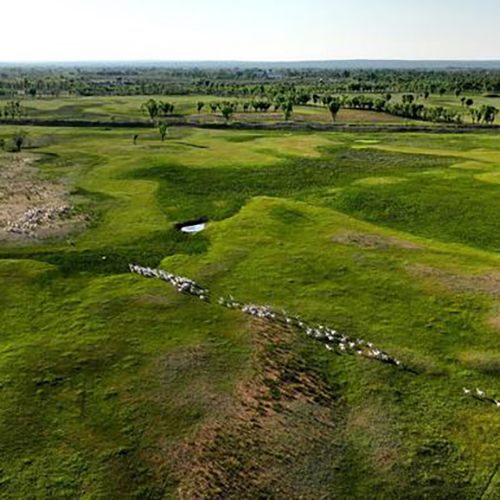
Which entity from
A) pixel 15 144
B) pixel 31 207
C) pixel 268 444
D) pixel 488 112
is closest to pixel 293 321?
pixel 268 444

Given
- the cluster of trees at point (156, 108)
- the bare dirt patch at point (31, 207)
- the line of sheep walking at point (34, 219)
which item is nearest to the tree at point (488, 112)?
the cluster of trees at point (156, 108)

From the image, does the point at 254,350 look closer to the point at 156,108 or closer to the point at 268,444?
the point at 268,444

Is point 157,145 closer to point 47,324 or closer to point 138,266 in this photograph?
point 138,266

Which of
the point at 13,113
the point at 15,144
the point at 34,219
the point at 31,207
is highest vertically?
the point at 13,113

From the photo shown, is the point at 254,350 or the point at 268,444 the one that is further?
the point at 254,350

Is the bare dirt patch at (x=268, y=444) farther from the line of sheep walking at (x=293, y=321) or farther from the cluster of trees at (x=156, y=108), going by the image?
the cluster of trees at (x=156, y=108)

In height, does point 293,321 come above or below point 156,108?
below

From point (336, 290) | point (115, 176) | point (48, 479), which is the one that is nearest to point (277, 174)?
point (115, 176)

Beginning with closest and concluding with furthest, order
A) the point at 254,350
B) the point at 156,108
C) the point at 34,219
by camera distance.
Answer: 1. the point at 254,350
2. the point at 34,219
3. the point at 156,108
